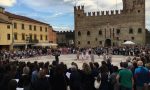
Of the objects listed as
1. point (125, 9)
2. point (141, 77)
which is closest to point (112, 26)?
point (125, 9)

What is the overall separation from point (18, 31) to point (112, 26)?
25.3 metres

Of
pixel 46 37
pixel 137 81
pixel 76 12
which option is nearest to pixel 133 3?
pixel 76 12

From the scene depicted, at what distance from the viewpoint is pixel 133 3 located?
77.8 metres

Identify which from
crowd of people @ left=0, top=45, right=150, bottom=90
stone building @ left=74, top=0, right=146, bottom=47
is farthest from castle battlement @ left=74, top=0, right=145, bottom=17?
crowd of people @ left=0, top=45, right=150, bottom=90

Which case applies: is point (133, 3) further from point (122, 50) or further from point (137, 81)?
point (137, 81)

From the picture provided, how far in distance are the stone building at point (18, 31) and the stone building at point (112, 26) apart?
10.4 metres

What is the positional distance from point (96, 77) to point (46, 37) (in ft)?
221

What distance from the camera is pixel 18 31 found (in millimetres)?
64125

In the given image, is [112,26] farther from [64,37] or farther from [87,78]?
[87,78]

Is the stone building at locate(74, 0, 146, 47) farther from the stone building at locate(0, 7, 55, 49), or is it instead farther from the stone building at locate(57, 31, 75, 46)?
the stone building at locate(57, 31, 75, 46)

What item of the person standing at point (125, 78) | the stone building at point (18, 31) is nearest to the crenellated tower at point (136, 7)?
the stone building at point (18, 31)

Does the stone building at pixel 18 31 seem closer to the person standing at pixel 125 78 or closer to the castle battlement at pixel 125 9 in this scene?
the castle battlement at pixel 125 9

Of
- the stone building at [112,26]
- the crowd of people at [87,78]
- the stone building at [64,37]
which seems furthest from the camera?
the stone building at [64,37]

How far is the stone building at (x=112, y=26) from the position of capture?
75938mm
